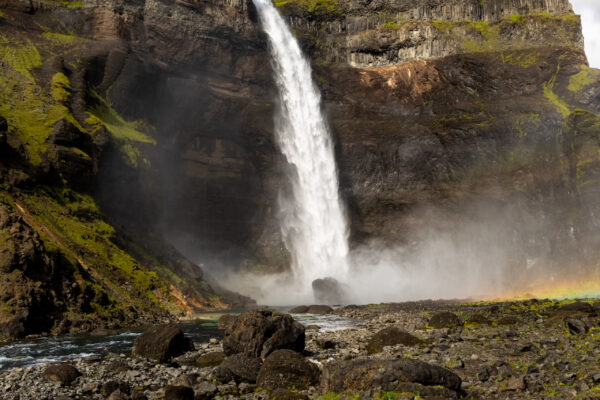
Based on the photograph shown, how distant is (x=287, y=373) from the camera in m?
14.8

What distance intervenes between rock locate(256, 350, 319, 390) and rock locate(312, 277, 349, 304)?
39191 millimetres

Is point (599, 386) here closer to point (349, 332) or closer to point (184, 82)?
point (349, 332)

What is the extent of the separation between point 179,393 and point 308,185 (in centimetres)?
5489

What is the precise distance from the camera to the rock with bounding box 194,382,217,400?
1405 centimetres

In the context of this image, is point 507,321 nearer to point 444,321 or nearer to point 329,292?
point 444,321

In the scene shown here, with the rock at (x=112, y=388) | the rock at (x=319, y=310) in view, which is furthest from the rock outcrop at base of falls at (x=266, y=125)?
the rock at (x=112, y=388)

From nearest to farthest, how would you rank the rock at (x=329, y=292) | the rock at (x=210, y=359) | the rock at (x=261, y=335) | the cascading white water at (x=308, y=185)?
the rock at (x=261, y=335) → the rock at (x=210, y=359) → the rock at (x=329, y=292) → the cascading white water at (x=308, y=185)

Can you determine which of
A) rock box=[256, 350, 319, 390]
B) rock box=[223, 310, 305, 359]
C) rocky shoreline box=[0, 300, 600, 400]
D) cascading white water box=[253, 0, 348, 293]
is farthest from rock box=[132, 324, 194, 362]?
cascading white water box=[253, 0, 348, 293]

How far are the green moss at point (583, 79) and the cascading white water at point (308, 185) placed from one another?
127 ft

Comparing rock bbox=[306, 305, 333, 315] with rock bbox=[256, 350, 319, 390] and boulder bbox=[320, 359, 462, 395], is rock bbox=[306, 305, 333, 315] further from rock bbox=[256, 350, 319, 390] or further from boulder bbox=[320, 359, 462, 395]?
boulder bbox=[320, 359, 462, 395]

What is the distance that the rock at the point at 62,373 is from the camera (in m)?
15.6

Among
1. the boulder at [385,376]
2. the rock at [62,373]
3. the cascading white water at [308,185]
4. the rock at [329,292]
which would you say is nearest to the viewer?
the boulder at [385,376]

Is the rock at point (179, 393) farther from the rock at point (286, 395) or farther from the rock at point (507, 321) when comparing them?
the rock at point (507, 321)

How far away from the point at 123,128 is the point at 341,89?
36646mm
